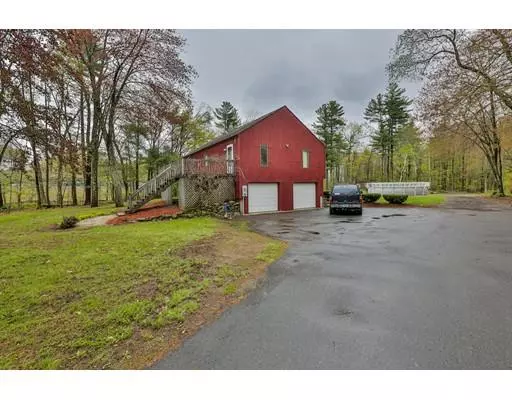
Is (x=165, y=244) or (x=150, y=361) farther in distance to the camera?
(x=165, y=244)

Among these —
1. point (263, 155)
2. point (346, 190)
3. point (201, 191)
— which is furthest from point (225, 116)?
point (346, 190)

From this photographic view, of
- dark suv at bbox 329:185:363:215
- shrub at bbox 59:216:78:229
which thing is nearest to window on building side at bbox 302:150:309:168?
dark suv at bbox 329:185:363:215

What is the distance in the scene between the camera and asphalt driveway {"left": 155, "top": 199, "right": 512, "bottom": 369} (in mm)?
2227

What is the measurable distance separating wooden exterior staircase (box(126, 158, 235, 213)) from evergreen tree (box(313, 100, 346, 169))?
73.0 ft

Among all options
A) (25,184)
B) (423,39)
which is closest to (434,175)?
(423,39)

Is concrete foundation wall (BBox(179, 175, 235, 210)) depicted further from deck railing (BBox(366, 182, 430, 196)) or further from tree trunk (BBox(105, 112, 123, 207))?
deck railing (BBox(366, 182, 430, 196))

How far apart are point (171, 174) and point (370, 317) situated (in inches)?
499

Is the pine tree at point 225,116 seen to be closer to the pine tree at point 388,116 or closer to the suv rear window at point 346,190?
the pine tree at point 388,116

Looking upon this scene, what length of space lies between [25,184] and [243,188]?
71.2ft

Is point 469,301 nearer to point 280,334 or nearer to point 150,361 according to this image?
point 280,334

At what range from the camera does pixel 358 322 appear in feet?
9.28

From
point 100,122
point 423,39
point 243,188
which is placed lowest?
point 243,188

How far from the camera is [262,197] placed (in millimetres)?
14977

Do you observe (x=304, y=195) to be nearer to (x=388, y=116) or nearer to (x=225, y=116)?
(x=225, y=116)
